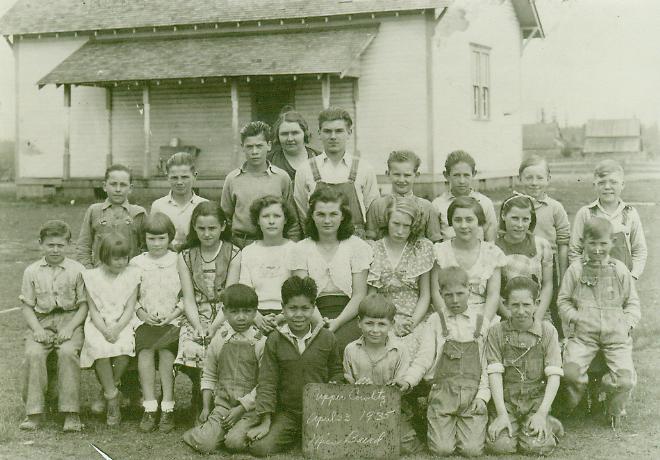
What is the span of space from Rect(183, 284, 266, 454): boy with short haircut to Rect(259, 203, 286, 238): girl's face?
0.49 m

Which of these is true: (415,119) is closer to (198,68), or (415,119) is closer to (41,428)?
(198,68)

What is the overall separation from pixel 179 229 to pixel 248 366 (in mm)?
1380

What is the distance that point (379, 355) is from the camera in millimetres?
4543

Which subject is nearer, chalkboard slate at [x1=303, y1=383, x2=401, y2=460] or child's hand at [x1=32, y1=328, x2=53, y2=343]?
chalkboard slate at [x1=303, y1=383, x2=401, y2=460]

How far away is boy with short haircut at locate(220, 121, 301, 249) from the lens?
5457mm

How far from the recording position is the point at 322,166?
217 inches

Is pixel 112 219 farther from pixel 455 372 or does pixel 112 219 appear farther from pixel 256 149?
pixel 455 372

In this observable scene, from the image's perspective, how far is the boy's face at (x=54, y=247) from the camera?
5066 millimetres

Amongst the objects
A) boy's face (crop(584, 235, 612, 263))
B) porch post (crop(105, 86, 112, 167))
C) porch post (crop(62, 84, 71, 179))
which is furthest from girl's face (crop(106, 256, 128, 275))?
porch post (crop(105, 86, 112, 167))

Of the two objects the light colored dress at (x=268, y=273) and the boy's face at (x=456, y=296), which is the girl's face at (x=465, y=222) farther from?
the light colored dress at (x=268, y=273)

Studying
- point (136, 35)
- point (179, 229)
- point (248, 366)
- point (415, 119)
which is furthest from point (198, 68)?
point (248, 366)

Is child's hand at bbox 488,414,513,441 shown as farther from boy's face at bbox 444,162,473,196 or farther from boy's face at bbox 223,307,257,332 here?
boy's face at bbox 444,162,473,196

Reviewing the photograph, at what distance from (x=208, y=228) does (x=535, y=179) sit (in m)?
2.38

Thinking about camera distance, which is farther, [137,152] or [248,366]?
[137,152]
